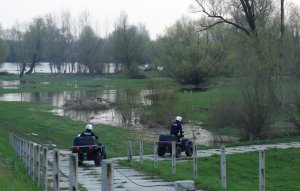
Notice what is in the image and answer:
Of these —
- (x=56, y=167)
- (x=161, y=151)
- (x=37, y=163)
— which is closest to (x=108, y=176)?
(x=56, y=167)

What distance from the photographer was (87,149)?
883 inches

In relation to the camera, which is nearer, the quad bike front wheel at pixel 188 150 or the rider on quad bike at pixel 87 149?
the rider on quad bike at pixel 87 149

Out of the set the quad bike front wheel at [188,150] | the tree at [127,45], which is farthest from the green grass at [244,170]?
the tree at [127,45]

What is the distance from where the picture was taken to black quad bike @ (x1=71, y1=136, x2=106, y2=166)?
73.6 ft

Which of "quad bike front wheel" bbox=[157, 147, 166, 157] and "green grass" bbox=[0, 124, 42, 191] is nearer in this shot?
"green grass" bbox=[0, 124, 42, 191]

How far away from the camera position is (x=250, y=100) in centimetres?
3547

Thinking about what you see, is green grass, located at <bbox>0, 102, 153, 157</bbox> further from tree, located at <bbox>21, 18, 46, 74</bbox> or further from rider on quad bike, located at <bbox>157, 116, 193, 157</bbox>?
tree, located at <bbox>21, 18, 46, 74</bbox>

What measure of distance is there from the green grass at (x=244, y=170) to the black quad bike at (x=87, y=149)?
1.26 metres

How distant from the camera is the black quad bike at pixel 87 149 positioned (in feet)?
73.6

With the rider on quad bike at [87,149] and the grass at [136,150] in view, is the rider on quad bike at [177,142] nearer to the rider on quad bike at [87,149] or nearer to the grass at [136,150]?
the grass at [136,150]

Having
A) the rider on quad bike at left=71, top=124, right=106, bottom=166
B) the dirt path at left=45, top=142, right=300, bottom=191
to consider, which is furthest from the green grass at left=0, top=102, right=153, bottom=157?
the dirt path at left=45, top=142, right=300, bottom=191

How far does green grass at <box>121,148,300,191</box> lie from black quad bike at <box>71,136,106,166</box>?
4.13 ft

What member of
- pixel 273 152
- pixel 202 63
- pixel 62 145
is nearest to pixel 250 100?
pixel 273 152

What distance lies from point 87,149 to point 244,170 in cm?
614
